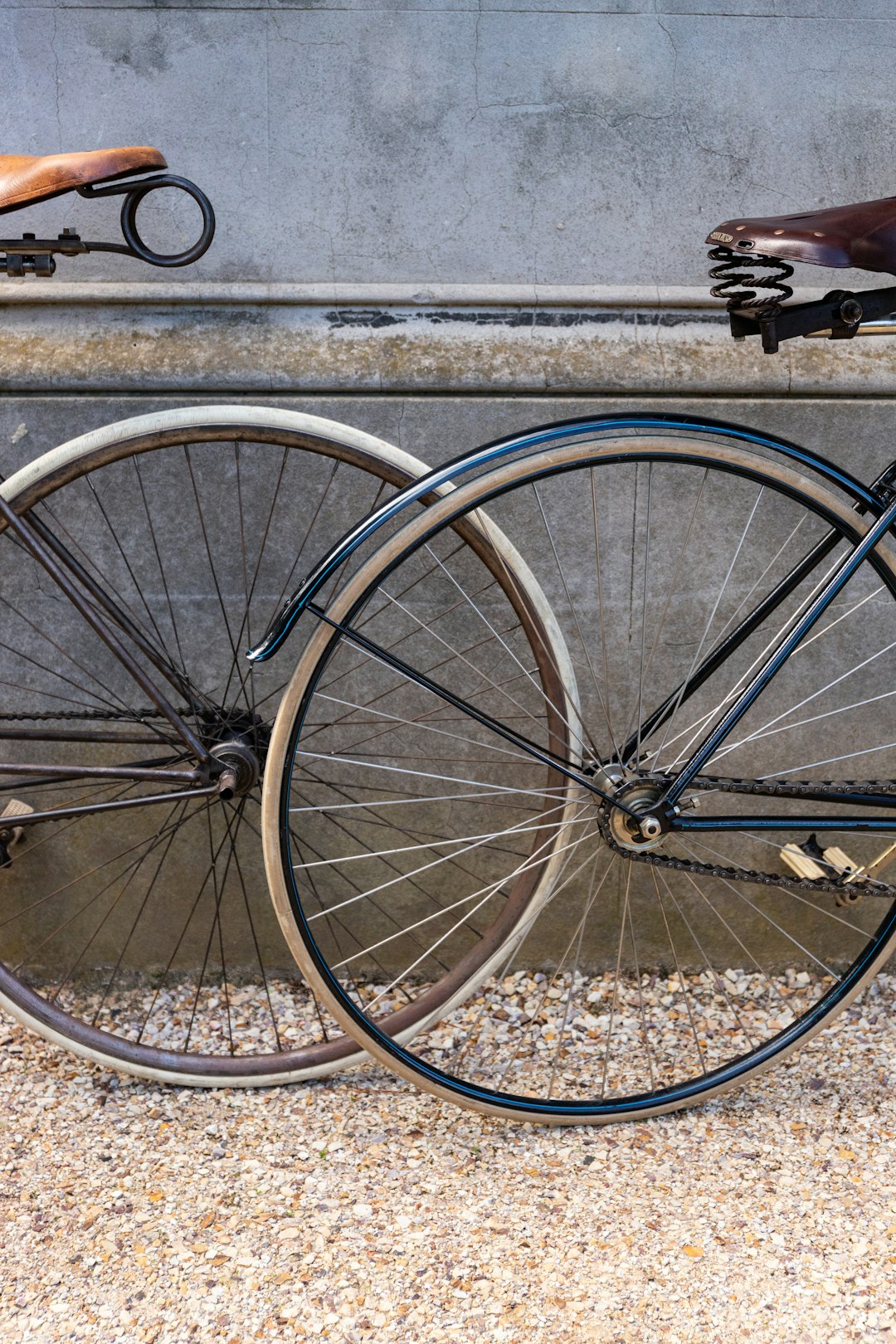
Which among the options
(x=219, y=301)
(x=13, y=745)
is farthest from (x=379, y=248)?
(x=13, y=745)

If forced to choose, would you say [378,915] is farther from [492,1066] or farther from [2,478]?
[2,478]

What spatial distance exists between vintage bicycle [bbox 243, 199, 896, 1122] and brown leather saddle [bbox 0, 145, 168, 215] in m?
0.79

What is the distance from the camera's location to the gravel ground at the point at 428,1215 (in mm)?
1680

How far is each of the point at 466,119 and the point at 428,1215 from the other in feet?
7.14

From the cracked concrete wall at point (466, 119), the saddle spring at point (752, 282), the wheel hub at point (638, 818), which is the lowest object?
the wheel hub at point (638, 818)

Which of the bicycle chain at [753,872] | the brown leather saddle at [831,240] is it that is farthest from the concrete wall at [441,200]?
the bicycle chain at [753,872]

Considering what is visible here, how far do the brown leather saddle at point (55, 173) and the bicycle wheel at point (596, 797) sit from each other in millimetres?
897

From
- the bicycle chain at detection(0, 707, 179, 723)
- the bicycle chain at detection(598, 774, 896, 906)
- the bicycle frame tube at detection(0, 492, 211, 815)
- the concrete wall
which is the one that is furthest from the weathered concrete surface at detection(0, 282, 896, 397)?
the bicycle chain at detection(598, 774, 896, 906)

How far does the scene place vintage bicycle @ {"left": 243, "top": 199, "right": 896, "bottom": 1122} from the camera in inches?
77.7

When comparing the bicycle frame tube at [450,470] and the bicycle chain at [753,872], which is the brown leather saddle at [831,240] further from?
the bicycle chain at [753,872]

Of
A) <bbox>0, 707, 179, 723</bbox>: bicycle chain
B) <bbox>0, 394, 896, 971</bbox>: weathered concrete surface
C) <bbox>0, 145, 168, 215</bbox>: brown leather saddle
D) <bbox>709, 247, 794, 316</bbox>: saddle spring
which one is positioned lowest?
<bbox>0, 707, 179, 723</bbox>: bicycle chain

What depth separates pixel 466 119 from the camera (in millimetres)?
2234

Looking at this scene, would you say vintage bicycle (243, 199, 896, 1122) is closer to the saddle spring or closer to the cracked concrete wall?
the saddle spring

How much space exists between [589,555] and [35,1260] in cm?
171
